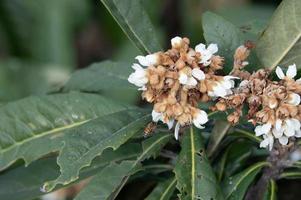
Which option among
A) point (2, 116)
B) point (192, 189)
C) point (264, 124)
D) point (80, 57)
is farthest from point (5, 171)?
point (80, 57)

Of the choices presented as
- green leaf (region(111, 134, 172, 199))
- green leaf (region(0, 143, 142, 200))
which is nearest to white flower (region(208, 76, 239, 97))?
green leaf (region(111, 134, 172, 199))

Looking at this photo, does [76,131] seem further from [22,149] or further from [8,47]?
[8,47]

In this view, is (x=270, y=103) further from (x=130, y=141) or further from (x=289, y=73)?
(x=130, y=141)

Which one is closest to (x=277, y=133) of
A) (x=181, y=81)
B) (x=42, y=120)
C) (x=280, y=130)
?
(x=280, y=130)

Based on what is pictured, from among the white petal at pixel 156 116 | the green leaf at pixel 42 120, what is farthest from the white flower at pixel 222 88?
the green leaf at pixel 42 120

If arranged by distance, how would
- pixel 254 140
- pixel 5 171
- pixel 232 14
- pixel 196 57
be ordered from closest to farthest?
pixel 196 57
pixel 254 140
pixel 5 171
pixel 232 14

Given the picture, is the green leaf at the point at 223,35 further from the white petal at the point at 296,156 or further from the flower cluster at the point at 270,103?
the white petal at the point at 296,156

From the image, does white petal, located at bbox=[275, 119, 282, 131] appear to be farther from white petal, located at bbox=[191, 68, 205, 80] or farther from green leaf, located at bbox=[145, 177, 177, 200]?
green leaf, located at bbox=[145, 177, 177, 200]
